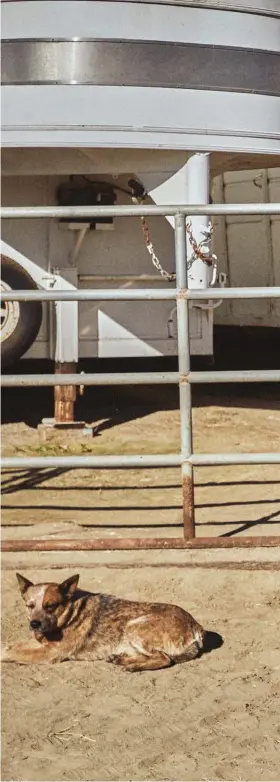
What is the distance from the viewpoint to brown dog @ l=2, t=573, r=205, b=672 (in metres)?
3.16

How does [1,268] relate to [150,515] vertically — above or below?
above

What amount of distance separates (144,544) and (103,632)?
1071 millimetres

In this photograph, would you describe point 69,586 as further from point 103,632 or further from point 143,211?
point 143,211

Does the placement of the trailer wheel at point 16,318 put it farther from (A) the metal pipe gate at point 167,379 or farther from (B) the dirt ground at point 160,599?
(A) the metal pipe gate at point 167,379

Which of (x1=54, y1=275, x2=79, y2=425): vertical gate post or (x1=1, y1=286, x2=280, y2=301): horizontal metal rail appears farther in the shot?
(x1=54, y1=275, x2=79, y2=425): vertical gate post

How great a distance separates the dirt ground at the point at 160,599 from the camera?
2598 millimetres

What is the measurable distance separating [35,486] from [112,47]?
274cm

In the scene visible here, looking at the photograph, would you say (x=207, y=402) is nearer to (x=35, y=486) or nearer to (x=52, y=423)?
(x=52, y=423)

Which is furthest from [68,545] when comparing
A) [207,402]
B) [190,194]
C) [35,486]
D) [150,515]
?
[207,402]

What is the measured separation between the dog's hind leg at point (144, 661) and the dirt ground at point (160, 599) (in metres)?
0.03

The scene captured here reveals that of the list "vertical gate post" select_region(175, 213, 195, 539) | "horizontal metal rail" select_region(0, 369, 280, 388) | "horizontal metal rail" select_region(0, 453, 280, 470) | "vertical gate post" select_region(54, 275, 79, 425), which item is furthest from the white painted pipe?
"horizontal metal rail" select_region(0, 453, 280, 470)

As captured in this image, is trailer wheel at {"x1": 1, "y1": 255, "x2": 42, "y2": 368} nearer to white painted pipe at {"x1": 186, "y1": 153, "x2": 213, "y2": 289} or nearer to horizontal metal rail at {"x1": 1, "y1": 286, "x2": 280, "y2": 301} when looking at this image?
A: white painted pipe at {"x1": 186, "y1": 153, "x2": 213, "y2": 289}

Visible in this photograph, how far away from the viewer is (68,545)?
4289mm

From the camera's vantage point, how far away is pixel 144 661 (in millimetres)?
3139
